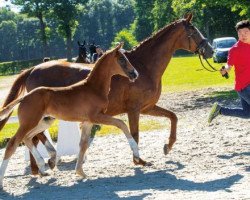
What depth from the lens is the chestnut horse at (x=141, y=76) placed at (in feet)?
33.1

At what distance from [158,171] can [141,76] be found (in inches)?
74.7

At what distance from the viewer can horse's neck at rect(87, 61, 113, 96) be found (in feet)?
29.6

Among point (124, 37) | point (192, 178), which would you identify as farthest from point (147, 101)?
point (124, 37)

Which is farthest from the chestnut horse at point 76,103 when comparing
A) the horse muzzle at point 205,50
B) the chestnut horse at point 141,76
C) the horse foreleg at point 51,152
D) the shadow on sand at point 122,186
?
the horse muzzle at point 205,50

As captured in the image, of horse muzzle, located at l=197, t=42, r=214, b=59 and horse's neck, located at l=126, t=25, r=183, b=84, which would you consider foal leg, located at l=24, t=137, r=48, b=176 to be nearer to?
horse's neck, located at l=126, t=25, r=183, b=84

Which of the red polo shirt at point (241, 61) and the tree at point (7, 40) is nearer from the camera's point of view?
the red polo shirt at point (241, 61)

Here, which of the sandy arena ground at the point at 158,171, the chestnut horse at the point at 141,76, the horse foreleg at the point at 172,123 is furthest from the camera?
the horse foreleg at the point at 172,123

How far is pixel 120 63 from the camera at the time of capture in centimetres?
905

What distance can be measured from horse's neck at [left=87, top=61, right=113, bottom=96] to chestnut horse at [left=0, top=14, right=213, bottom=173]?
990 mm

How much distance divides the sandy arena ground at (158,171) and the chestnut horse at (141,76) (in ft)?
2.05

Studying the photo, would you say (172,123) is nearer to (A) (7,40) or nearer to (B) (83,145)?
(B) (83,145)

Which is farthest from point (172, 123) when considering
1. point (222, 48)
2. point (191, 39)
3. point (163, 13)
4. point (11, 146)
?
point (163, 13)

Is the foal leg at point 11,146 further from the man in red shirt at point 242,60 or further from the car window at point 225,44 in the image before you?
the car window at point 225,44

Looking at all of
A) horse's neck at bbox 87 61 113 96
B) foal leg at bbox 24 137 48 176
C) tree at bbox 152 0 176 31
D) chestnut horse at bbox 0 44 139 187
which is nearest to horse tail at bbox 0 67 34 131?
foal leg at bbox 24 137 48 176
